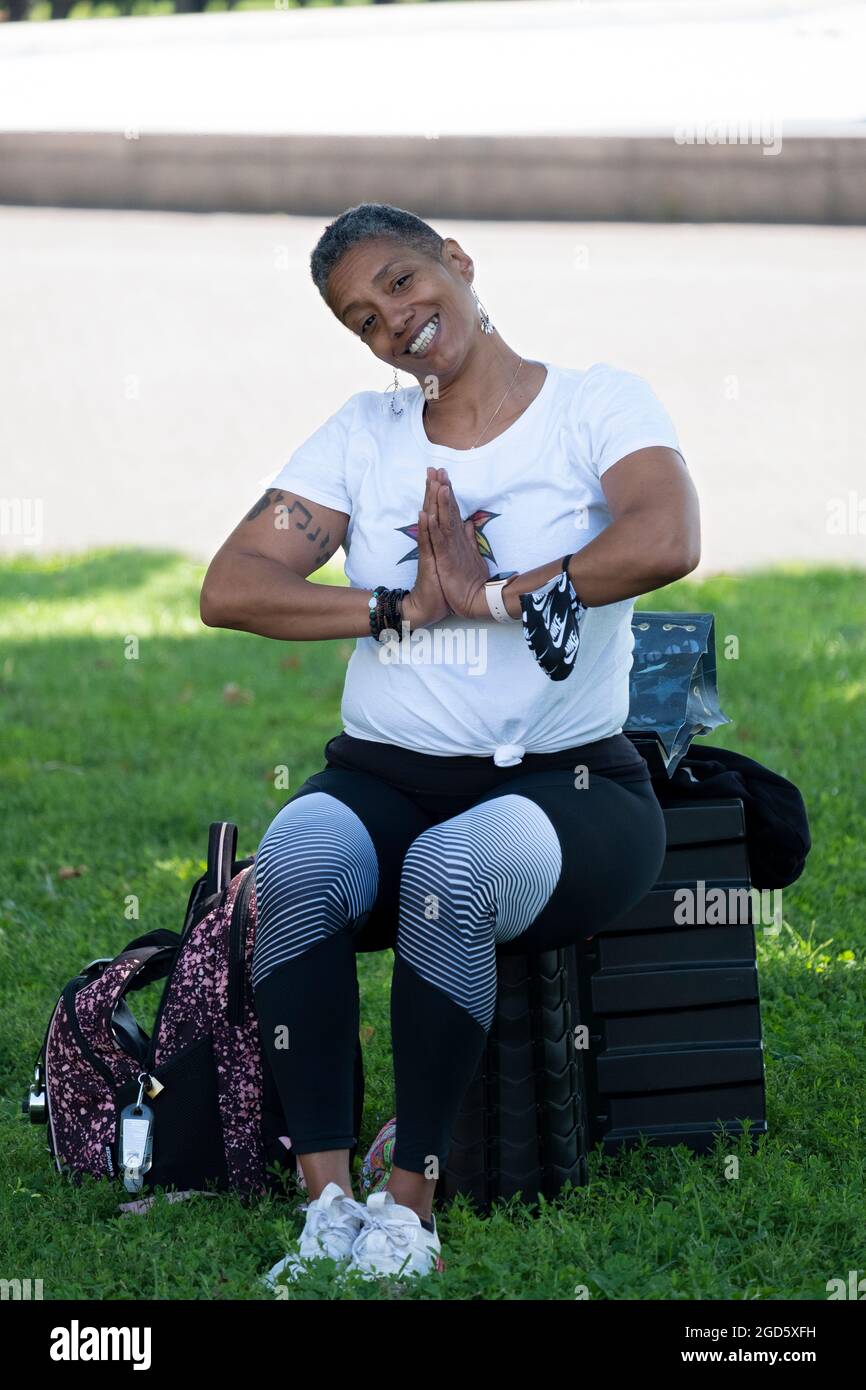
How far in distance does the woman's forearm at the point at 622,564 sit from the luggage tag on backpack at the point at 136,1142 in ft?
3.74

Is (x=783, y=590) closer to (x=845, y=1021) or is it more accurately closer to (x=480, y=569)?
(x=845, y=1021)

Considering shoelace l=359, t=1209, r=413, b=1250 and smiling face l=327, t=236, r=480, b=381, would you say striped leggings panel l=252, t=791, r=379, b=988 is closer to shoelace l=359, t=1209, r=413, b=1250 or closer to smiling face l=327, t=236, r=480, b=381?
shoelace l=359, t=1209, r=413, b=1250

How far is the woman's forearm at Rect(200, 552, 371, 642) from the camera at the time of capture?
3008 millimetres

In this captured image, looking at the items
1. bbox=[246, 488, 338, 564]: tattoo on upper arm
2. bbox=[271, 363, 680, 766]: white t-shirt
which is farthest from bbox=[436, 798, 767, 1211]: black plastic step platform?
bbox=[246, 488, 338, 564]: tattoo on upper arm

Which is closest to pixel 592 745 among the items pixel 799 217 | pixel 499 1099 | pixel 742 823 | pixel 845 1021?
pixel 742 823

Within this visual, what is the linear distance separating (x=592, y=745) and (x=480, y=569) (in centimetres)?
37

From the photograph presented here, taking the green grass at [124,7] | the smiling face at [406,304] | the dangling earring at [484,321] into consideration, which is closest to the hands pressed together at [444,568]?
the smiling face at [406,304]

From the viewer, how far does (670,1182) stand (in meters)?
2.99

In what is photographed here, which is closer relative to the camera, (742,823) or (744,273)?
(742,823)

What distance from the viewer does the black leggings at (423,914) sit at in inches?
103

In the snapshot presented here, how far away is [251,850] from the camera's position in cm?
476

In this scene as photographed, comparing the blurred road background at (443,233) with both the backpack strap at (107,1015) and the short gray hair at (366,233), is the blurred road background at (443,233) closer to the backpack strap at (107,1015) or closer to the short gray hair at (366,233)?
the short gray hair at (366,233)

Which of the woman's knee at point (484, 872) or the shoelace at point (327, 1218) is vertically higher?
the woman's knee at point (484, 872)
